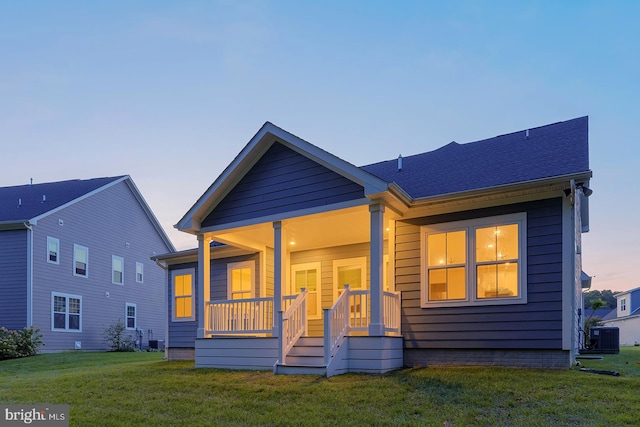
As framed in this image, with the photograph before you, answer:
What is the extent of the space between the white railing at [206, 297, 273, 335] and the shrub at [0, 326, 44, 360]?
33.8 ft

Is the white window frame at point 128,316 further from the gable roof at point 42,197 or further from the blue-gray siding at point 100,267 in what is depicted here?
the gable roof at point 42,197

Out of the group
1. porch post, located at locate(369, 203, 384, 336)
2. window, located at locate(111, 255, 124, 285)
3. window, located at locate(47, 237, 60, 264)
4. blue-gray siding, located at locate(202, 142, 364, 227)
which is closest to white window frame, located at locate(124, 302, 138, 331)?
window, located at locate(111, 255, 124, 285)

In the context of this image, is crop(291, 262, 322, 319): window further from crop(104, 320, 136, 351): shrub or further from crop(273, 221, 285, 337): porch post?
crop(104, 320, 136, 351): shrub

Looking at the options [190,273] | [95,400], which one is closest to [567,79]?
[190,273]

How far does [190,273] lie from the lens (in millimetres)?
14266

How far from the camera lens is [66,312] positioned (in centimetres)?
2017

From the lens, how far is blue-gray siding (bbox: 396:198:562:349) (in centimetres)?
813

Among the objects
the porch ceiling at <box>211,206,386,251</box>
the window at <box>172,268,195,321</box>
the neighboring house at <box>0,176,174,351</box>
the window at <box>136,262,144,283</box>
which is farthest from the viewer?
the window at <box>136,262,144,283</box>

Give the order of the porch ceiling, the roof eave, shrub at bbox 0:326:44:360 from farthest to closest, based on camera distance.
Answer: shrub at bbox 0:326:44:360 < the porch ceiling < the roof eave

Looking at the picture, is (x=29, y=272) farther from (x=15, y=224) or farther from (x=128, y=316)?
(x=128, y=316)

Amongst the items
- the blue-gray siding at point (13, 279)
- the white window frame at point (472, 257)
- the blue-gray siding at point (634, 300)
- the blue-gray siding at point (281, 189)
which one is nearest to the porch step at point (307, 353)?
the white window frame at point (472, 257)

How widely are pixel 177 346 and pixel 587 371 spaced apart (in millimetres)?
10559

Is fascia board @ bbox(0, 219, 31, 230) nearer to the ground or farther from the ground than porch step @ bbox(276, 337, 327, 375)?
farther from the ground

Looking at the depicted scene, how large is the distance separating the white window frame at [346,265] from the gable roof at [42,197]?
12818 millimetres
